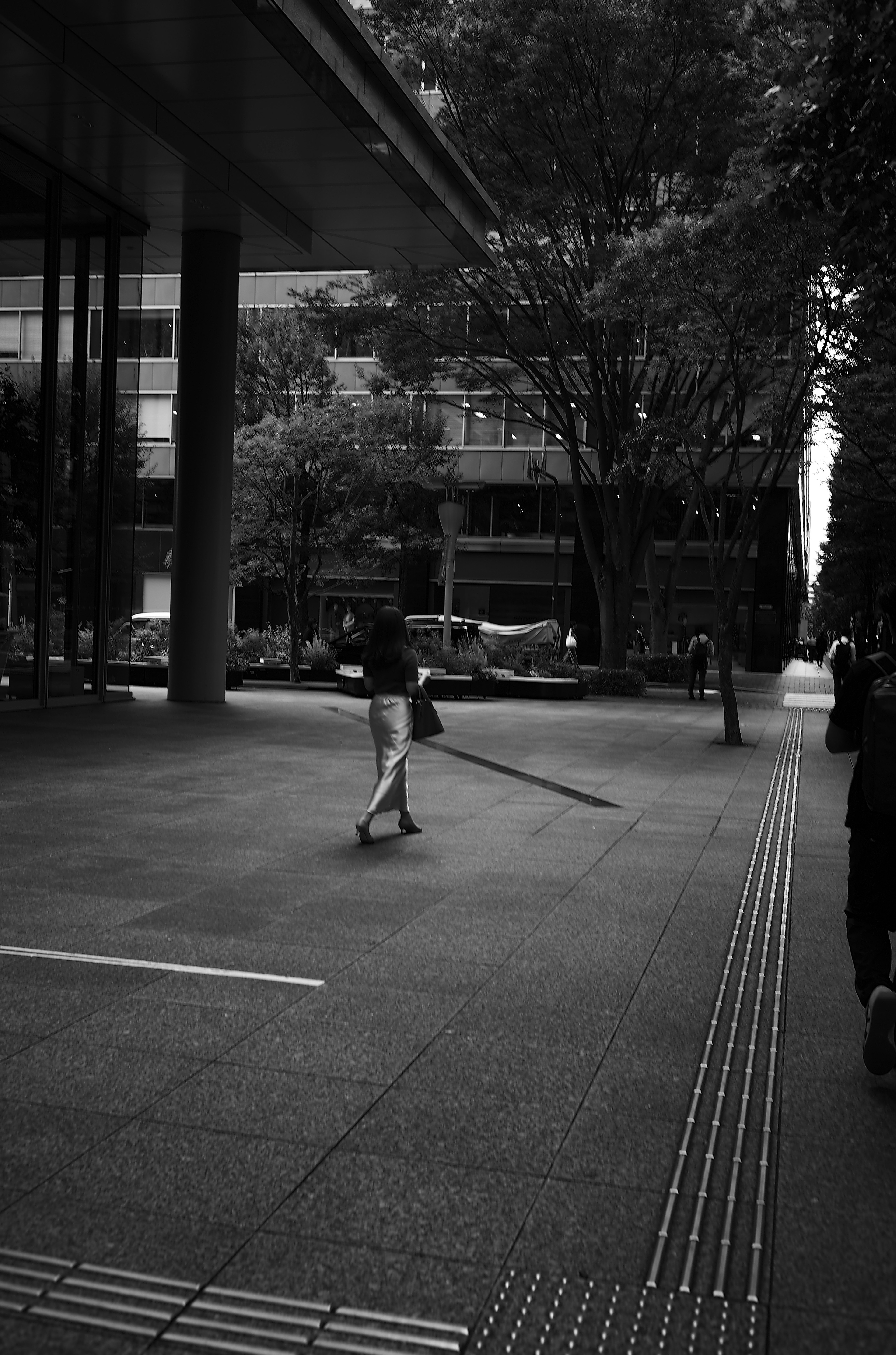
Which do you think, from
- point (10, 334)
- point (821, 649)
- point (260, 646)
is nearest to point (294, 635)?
point (260, 646)

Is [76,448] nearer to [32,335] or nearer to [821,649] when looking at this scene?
[32,335]

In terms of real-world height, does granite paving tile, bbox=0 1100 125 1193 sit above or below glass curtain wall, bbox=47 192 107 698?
below

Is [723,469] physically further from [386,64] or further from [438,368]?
[386,64]

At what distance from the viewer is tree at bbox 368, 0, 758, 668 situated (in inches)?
790

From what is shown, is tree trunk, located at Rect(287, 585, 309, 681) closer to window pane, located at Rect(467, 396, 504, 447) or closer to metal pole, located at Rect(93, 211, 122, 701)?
metal pole, located at Rect(93, 211, 122, 701)

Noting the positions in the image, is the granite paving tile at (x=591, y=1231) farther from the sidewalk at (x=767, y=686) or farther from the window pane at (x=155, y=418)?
the sidewalk at (x=767, y=686)

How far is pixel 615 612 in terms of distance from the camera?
1102 inches

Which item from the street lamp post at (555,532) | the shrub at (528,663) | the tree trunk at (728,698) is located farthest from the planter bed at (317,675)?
the street lamp post at (555,532)

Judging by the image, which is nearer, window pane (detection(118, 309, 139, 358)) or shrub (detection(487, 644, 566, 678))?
window pane (detection(118, 309, 139, 358))

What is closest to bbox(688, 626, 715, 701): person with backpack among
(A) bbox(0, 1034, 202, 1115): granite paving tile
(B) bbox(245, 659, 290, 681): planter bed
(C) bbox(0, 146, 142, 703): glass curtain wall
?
(B) bbox(245, 659, 290, 681): planter bed

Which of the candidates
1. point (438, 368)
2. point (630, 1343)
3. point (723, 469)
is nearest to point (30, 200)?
point (438, 368)

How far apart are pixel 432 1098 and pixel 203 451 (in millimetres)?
16724

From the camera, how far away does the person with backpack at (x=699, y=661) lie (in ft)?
89.6

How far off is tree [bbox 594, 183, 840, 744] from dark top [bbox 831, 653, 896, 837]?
→ 10856mm
